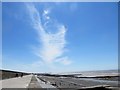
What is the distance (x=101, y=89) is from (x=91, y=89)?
0.94 metres

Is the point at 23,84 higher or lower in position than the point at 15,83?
higher

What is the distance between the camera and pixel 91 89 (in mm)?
20797

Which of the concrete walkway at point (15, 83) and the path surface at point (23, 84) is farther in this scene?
the path surface at point (23, 84)

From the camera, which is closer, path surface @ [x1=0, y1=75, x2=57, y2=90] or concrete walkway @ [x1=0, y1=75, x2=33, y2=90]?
concrete walkway @ [x1=0, y1=75, x2=33, y2=90]

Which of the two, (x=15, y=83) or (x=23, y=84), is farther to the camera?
(x=15, y=83)

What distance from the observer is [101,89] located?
2050cm
